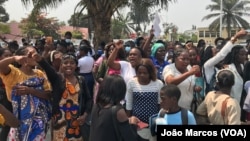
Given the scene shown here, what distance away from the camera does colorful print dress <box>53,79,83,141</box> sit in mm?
4242

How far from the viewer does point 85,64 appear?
7387mm

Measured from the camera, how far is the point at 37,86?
13.0 feet

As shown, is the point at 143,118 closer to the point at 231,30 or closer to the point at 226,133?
the point at 226,133

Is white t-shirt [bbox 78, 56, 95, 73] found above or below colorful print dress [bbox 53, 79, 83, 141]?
above

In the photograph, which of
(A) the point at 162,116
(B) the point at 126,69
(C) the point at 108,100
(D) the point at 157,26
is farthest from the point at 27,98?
(D) the point at 157,26

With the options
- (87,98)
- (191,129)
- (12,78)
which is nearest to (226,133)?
(191,129)

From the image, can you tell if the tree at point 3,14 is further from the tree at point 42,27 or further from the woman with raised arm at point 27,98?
the woman with raised arm at point 27,98

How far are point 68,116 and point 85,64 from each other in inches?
125

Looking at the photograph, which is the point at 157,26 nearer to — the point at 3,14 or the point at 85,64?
the point at 85,64

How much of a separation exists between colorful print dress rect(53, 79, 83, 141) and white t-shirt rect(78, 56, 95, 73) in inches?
121

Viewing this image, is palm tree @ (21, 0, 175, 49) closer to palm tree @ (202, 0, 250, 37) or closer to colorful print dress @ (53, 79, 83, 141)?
colorful print dress @ (53, 79, 83, 141)

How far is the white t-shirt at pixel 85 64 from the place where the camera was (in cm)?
736

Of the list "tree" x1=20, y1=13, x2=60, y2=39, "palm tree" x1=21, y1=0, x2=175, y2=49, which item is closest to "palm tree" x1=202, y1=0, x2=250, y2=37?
"tree" x1=20, y1=13, x2=60, y2=39

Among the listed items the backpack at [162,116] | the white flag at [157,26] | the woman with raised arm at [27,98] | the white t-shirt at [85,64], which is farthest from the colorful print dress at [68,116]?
the white flag at [157,26]
